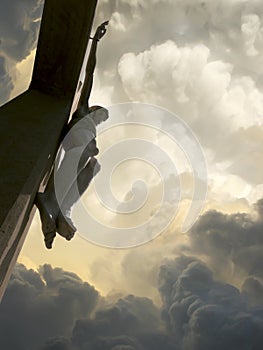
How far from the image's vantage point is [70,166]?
4.49 m

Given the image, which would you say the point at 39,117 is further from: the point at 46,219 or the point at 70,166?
the point at 46,219

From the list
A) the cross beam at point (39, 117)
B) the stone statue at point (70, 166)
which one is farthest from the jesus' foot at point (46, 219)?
the cross beam at point (39, 117)

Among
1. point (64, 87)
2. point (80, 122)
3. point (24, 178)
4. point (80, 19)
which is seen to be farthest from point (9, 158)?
point (80, 19)

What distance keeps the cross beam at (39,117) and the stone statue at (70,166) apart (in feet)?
0.51

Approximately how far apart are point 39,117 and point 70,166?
722 mm

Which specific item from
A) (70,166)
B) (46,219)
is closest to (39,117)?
(70,166)

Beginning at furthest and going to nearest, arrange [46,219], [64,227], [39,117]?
[39,117] → [64,227] → [46,219]

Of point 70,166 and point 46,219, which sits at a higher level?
point 70,166

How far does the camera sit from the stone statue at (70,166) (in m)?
3.90

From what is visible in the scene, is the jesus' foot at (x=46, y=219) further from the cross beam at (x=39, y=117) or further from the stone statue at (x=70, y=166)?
the cross beam at (x=39, y=117)

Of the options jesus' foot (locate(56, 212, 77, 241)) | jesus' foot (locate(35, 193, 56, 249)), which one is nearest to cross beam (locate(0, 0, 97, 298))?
A: jesus' foot (locate(35, 193, 56, 249))

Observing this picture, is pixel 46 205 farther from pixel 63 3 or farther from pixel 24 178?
pixel 63 3

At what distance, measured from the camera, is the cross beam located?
3.29m

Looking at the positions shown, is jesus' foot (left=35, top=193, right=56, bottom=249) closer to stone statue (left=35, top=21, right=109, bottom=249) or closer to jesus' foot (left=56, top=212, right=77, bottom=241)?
stone statue (left=35, top=21, right=109, bottom=249)
